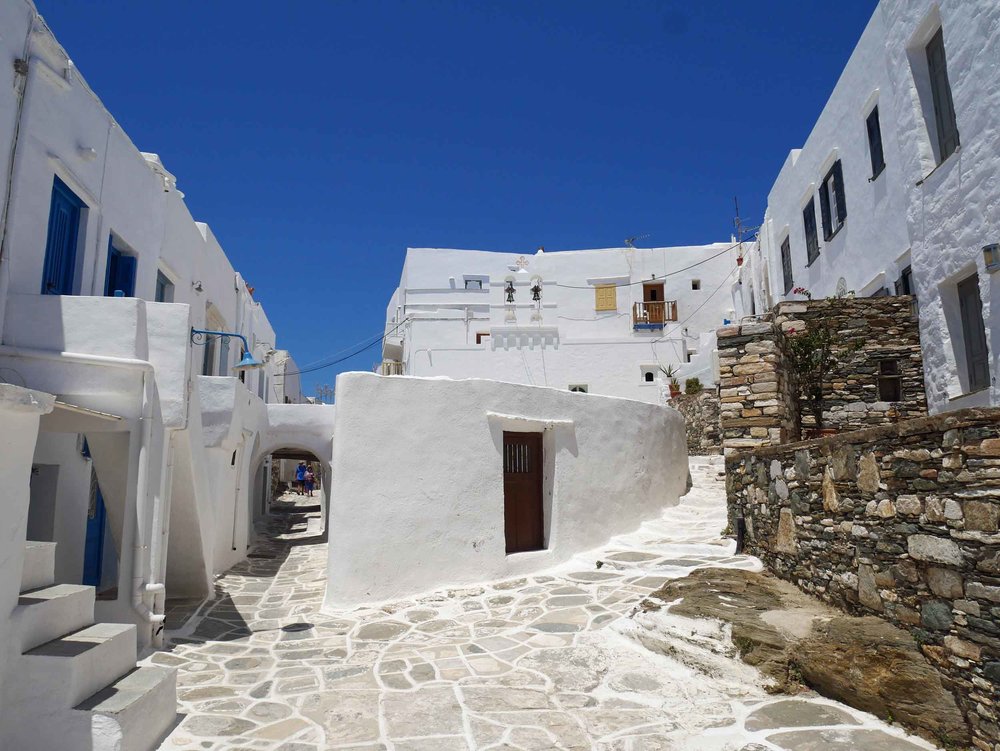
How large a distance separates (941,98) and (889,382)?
392cm

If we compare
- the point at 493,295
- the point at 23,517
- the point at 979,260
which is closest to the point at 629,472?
the point at 979,260

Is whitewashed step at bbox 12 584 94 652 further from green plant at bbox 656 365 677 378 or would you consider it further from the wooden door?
the wooden door

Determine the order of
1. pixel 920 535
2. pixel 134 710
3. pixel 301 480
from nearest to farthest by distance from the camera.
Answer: pixel 134 710, pixel 920 535, pixel 301 480

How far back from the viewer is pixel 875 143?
11.0 meters

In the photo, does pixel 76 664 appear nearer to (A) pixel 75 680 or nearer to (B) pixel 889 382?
(A) pixel 75 680

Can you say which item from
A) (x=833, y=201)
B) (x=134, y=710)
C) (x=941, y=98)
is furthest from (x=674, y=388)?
(x=134, y=710)

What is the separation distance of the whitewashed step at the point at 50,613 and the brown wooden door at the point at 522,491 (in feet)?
19.3

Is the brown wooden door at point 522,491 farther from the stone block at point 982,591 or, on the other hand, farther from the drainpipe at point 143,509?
the stone block at point 982,591

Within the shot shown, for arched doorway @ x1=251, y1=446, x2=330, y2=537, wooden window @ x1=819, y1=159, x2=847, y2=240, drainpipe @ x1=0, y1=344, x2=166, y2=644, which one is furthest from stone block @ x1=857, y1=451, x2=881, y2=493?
arched doorway @ x1=251, y1=446, x2=330, y2=537

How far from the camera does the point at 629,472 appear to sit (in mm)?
11398

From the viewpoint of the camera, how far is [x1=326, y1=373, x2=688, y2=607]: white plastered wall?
27.4ft

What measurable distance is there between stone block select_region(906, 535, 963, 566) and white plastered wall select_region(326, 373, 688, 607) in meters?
5.42

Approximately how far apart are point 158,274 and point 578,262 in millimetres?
19549

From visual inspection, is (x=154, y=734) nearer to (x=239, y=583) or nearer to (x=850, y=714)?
(x=850, y=714)
